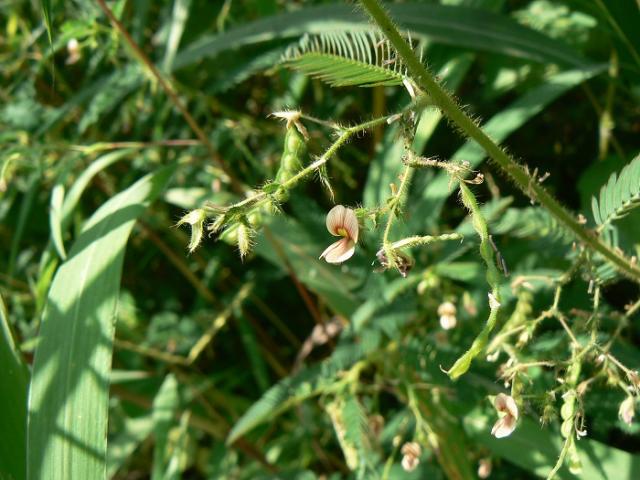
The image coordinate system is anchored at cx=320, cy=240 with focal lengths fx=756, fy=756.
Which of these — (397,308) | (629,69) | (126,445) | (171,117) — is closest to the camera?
(397,308)

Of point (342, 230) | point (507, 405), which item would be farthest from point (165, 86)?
point (507, 405)

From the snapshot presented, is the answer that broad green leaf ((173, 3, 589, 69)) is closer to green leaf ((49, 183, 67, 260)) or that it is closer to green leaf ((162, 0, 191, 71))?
green leaf ((162, 0, 191, 71))

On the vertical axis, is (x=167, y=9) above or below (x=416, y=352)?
above

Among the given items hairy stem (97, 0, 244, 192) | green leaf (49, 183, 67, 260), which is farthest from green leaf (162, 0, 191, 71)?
green leaf (49, 183, 67, 260)

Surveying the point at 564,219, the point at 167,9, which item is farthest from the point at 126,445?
the point at 564,219

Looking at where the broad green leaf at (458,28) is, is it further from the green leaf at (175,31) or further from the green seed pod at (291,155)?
the green seed pod at (291,155)

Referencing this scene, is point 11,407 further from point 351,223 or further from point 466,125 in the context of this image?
point 466,125

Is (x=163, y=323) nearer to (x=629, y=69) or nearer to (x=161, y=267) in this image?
(x=161, y=267)
